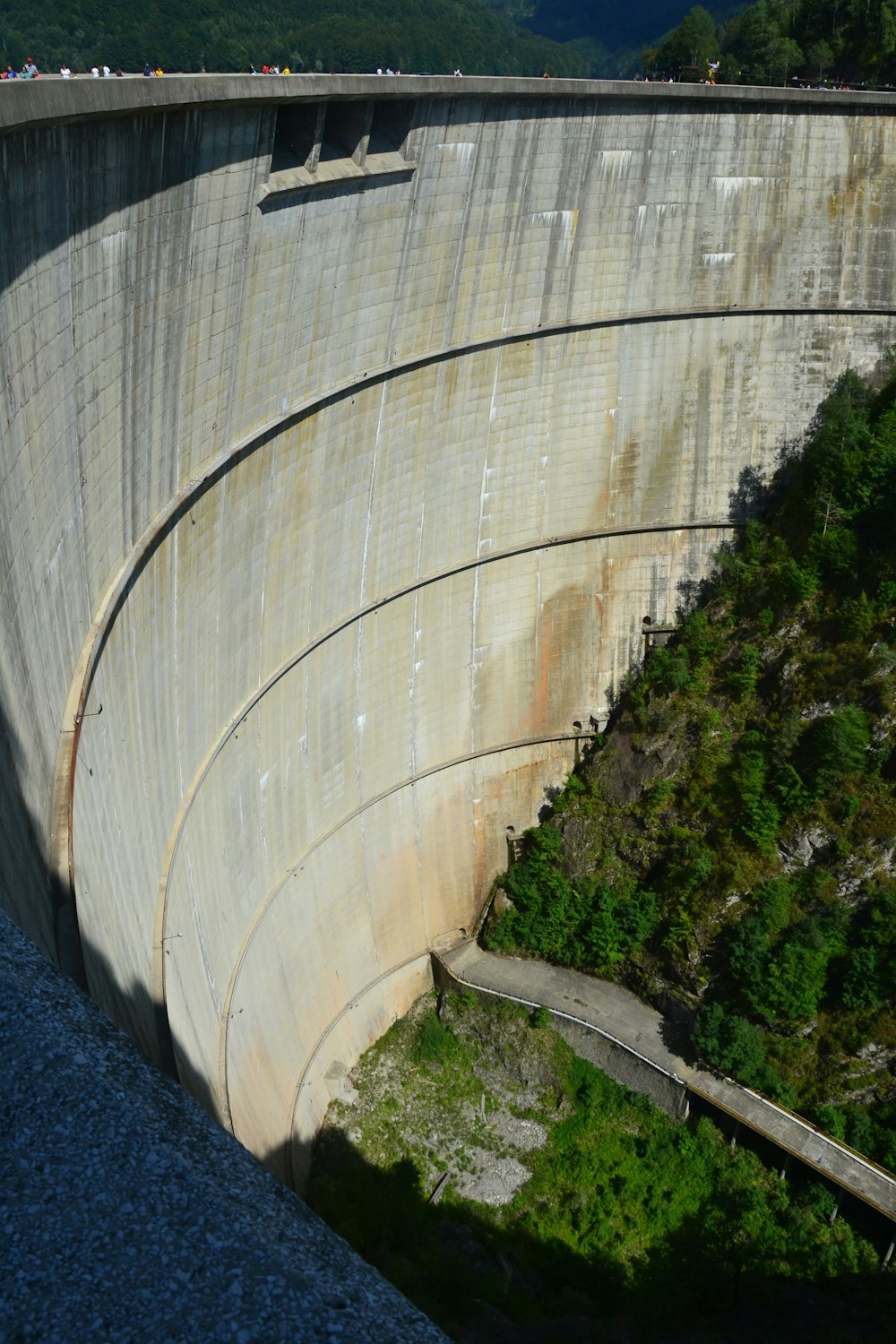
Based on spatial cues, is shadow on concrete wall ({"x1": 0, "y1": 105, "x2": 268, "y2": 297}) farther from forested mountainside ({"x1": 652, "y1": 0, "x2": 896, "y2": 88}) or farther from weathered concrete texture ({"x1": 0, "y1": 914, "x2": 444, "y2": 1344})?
forested mountainside ({"x1": 652, "y1": 0, "x2": 896, "y2": 88})

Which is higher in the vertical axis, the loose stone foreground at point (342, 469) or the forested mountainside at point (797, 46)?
the forested mountainside at point (797, 46)

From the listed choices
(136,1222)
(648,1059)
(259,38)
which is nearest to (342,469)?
(259,38)

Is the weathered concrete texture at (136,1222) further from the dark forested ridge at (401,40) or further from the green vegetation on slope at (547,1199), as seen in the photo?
the dark forested ridge at (401,40)

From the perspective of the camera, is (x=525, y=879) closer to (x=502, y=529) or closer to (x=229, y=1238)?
(x=502, y=529)

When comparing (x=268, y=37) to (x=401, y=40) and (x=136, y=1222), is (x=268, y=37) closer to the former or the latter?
(x=401, y=40)

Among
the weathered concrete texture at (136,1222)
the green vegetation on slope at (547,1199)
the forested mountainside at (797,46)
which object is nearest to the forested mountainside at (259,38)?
the forested mountainside at (797,46)

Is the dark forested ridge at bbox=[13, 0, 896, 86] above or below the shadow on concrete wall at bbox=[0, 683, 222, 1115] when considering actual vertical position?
above

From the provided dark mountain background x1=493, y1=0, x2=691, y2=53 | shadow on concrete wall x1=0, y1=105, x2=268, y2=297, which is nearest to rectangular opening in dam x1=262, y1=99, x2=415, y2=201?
shadow on concrete wall x1=0, y1=105, x2=268, y2=297

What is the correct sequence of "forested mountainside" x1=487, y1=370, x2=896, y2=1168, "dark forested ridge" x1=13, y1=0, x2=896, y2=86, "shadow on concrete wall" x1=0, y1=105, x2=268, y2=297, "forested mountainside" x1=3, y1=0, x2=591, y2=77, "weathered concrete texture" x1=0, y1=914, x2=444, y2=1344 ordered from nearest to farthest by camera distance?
"weathered concrete texture" x1=0, y1=914, x2=444, y2=1344 < "shadow on concrete wall" x1=0, y1=105, x2=268, y2=297 < "forested mountainside" x1=3, y1=0, x2=591, y2=77 < "dark forested ridge" x1=13, y1=0, x2=896, y2=86 < "forested mountainside" x1=487, y1=370, x2=896, y2=1168
